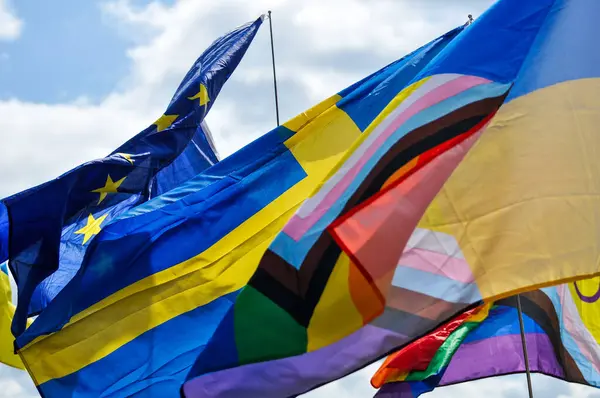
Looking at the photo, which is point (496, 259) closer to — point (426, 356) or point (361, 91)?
point (361, 91)

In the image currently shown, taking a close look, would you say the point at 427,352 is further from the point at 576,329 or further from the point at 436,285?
the point at 436,285

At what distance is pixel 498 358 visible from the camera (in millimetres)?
14273

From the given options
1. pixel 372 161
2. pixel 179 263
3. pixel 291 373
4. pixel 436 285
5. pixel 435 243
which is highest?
pixel 179 263

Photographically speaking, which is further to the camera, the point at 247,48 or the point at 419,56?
the point at 247,48

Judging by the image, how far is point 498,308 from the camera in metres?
14.4

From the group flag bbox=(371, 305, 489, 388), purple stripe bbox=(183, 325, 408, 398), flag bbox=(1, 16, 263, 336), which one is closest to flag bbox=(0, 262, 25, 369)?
Answer: flag bbox=(1, 16, 263, 336)

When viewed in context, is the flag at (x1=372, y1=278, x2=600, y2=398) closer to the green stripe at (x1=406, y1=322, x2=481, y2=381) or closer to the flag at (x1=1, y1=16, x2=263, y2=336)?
the green stripe at (x1=406, y1=322, x2=481, y2=381)

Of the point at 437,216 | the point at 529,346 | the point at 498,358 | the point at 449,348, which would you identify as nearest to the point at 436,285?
the point at 437,216

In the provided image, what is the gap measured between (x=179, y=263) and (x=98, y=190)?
144 cm

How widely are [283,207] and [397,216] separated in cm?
424

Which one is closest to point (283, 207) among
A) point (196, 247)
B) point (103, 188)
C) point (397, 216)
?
point (196, 247)

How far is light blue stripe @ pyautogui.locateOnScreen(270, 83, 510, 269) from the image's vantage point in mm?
8219

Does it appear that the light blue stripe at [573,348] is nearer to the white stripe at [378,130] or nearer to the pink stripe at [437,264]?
the white stripe at [378,130]

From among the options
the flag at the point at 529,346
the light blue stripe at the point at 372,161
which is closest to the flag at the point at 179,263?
the flag at the point at 529,346
